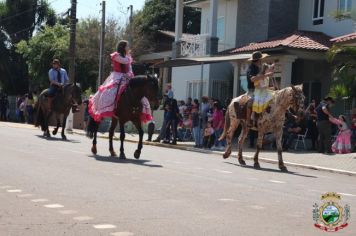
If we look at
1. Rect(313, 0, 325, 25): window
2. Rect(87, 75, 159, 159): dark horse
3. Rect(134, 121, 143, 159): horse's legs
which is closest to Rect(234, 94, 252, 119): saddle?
Rect(87, 75, 159, 159): dark horse

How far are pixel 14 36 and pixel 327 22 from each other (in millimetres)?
34400

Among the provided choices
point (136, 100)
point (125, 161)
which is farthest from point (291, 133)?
point (125, 161)

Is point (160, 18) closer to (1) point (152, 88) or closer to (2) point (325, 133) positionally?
(2) point (325, 133)

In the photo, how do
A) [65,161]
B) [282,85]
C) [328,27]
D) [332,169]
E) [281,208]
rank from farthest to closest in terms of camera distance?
[328,27] < [282,85] < [332,169] < [65,161] < [281,208]

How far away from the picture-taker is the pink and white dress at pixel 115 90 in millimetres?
14133

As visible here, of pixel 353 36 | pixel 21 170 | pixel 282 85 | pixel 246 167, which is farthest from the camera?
Answer: pixel 282 85

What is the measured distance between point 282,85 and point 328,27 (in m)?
4.43

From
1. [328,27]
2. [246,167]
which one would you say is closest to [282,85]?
[328,27]

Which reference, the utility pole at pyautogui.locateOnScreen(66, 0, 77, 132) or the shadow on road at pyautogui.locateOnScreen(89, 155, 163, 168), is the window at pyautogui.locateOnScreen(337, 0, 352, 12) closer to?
the utility pole at pyautogui.locateOnScreen(66, 0, 77, 132)

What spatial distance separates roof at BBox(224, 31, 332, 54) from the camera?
A: 2412 cm

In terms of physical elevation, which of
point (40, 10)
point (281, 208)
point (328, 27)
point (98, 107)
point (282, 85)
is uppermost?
point (40, 10)

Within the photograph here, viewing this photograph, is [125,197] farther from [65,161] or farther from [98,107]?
[98,107]

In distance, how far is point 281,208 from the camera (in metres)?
8.30

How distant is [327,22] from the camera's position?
89.1ft
